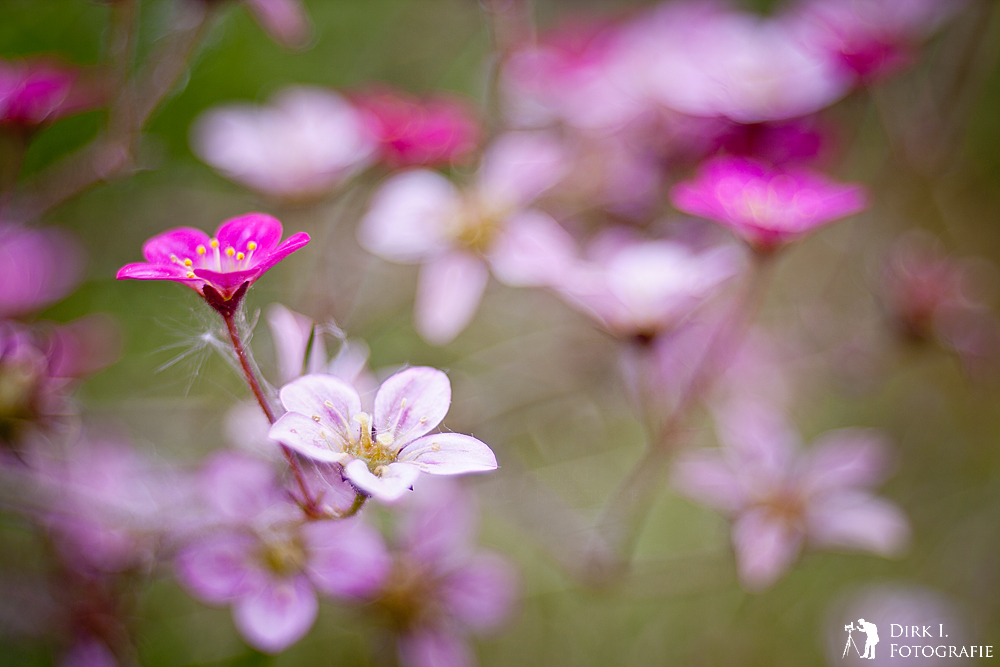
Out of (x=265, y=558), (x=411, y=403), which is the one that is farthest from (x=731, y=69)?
(x=265, y=558)

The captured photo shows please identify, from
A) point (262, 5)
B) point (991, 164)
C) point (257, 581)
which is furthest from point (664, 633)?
point (991, 164)

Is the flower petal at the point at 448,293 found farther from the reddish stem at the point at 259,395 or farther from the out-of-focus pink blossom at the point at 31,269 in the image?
the out-of-focus pink blossom at the point at 31,269

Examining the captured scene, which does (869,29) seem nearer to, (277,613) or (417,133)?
(417,133)

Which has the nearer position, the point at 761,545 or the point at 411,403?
the point at 411,403

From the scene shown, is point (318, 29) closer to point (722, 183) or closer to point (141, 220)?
point (141, 220)

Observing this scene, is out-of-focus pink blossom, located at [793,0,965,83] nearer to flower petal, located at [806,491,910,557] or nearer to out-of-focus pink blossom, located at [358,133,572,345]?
out-of-focus pink blossom, located at [358,133,572,345]
